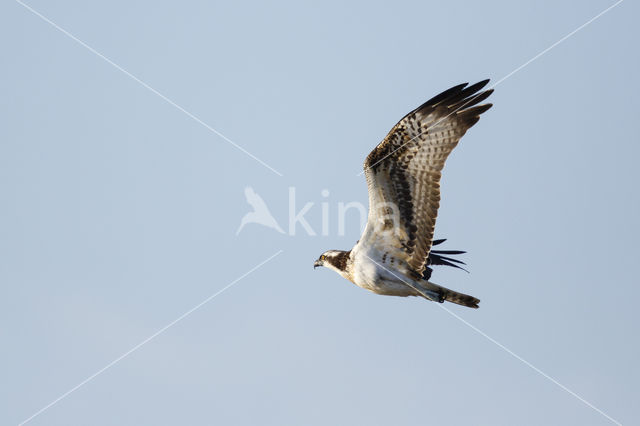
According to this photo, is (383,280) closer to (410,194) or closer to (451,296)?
(451,296)

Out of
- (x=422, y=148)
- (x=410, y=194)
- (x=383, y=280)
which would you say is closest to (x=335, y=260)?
(x=383, y=280)

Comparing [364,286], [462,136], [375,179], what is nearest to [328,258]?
[364,286]

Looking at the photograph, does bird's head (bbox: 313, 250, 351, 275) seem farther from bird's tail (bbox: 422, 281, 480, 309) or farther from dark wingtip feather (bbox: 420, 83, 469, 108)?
dark wingtip feather (bbox: 420, 83, 469, 108)

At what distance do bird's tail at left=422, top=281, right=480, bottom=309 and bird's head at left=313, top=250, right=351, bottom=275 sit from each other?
140cm

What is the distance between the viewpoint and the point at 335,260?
1728 cm

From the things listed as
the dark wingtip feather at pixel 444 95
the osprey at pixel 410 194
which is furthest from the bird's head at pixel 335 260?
the dark wingtip feather at pixel 444 95

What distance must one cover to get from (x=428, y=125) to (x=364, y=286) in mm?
2860

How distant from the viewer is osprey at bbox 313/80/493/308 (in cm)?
1591

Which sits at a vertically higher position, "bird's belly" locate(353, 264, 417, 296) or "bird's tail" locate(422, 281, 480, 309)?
"bird's tail" locate(422, 281, 480, 309)

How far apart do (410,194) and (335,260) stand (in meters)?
1.96

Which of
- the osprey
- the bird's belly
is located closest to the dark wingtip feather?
the osprey

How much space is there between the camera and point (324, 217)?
1977cm

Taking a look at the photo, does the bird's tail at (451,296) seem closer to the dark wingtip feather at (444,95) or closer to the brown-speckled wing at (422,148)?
the brown-speckled wing at (422,148)

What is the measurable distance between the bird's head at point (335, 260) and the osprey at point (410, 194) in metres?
0.23
